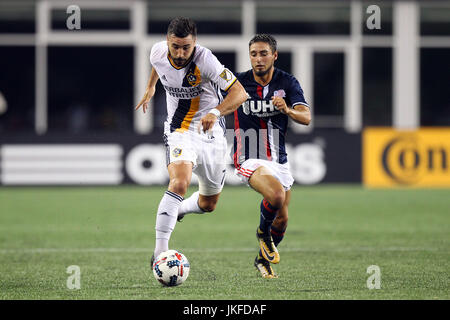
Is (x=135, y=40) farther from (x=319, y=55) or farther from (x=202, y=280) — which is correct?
(x=202, y=280)

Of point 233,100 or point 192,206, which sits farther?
point 192,206

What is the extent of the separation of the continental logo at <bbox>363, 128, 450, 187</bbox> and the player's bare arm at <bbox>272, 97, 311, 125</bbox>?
32.6ft

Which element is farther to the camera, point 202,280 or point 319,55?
point 319,55

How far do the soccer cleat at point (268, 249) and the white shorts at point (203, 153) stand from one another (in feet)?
2.52

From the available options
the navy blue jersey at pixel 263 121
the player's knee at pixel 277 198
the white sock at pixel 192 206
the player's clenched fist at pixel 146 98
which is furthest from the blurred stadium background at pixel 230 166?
the player's clenched fist at pixel 146 98

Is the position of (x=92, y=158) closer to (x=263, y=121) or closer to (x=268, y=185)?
(x=263, y=121)

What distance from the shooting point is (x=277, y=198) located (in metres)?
7.05

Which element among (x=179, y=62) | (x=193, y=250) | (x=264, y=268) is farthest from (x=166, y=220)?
(x=193, y=250)

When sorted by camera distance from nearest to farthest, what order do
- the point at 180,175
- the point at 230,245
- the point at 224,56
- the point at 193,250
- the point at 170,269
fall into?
the point at 170,269 < the point at 180,175 < the point at 193,250 < the point at 230,245 < the point at 224,56

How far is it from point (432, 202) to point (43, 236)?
23.3ft

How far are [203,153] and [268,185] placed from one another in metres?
0.73

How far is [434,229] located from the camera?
10.5 meters

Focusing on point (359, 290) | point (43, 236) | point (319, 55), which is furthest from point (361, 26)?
point (359, 290)

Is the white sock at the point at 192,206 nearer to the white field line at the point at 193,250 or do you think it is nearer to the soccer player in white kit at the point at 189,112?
the soccer player in white kit at the point at 189,112
